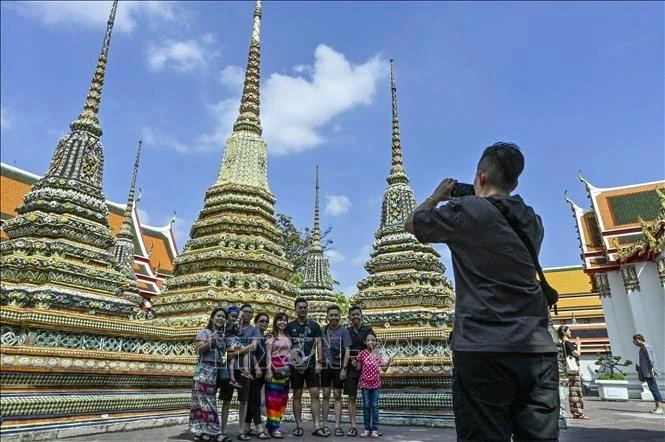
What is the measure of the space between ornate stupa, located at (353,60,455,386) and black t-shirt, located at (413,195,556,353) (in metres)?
6.54

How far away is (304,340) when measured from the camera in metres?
6.12

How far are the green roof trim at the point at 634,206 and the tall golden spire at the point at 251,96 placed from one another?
683 inches

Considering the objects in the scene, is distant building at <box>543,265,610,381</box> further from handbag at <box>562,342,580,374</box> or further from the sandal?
the sandal

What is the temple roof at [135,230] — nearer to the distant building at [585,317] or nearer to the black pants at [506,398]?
the black pants at [506,398]

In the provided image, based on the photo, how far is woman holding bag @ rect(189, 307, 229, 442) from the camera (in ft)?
17.0

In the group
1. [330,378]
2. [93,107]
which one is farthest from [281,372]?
[93,107]

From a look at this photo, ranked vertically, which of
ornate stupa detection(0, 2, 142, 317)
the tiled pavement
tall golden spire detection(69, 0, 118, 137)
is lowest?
the tiled pavement

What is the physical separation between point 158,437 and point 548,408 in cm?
514

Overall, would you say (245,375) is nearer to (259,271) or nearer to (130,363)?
(130,363)

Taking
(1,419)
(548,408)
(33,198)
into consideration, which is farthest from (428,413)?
(33,198)

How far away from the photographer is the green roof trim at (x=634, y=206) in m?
20.5

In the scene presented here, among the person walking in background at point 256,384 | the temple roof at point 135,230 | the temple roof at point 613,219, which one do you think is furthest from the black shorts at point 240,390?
the temple roof at point 613,219

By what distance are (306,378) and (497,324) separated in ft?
15.8

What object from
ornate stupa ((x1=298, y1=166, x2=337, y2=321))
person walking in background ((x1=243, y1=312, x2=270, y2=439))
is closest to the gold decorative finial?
ornate stupa ((x1=298, y1=166, x2=337, y2=321))
